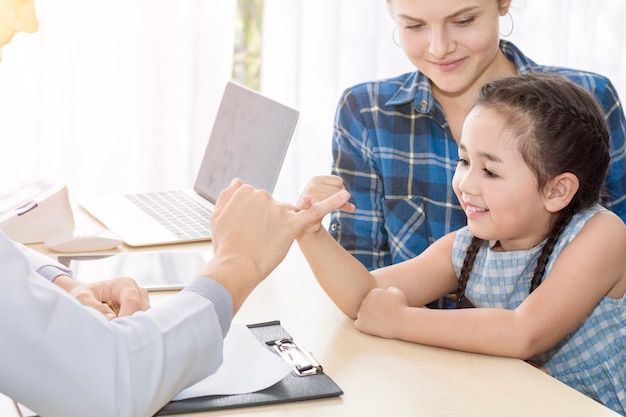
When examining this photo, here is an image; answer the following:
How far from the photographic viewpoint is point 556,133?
1423 millimetres

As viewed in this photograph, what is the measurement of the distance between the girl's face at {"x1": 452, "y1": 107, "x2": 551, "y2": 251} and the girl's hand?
196 mm

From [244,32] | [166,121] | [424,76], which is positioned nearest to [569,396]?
[424,76]

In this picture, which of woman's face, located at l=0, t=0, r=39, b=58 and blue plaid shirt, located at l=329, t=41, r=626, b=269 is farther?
blue plaid shirt, located at l=329, t=41, r=626, b=269

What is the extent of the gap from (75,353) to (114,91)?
2.13m

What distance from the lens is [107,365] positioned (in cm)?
86

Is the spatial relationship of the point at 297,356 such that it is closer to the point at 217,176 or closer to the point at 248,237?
the point at 248,237

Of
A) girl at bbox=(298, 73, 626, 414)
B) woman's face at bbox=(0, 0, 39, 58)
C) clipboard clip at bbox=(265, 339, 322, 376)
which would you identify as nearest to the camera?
clipboard clip at bbox=(265, 339, 322, 376)

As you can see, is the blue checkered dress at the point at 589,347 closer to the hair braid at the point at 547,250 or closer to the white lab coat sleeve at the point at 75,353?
the hair braid at the point at 547,250

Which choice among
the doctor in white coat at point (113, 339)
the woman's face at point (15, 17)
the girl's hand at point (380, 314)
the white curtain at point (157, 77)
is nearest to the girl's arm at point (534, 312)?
the girl's hand at point (380, 314)

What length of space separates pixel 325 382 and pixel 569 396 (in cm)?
30

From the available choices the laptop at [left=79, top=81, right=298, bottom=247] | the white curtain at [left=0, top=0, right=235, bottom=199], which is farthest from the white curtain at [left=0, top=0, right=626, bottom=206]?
the laptop at [left=79, top=81, right=298, bottom=247]

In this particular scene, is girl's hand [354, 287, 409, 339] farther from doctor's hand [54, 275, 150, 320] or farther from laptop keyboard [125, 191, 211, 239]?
laptop keyboard [125, 191, 211, 239]

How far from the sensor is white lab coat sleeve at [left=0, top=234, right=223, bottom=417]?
830 millimetres

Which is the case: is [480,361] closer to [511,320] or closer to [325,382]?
[511,320]
